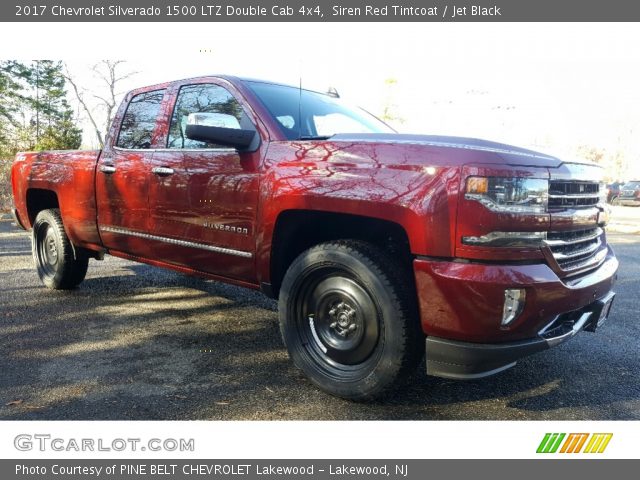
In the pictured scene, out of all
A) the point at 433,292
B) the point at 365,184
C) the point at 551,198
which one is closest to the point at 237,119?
the point at 365,184

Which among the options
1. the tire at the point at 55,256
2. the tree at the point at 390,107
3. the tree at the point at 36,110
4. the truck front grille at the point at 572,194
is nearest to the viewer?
the truck front grille at the point at 572,194

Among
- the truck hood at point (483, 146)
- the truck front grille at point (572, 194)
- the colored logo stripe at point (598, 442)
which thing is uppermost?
the truck hood at point (483, 146)

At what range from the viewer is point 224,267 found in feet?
10.9

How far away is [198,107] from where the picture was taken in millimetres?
3596

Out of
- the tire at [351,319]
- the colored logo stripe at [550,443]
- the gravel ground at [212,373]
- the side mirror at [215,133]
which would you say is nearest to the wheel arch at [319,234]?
the tire at [351,319]

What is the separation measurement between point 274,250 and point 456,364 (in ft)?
4.27

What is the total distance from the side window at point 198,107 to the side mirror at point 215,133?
0.21 meters

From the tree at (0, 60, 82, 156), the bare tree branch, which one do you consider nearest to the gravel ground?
the tree at (0, 60, 82, 156)

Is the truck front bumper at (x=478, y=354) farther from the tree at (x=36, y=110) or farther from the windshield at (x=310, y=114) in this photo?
the tree at (x=36, y=110)

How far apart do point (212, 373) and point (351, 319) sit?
1.00 m

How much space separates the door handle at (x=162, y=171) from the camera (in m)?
3.52

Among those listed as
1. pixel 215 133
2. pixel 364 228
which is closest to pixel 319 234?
pixel 364 228

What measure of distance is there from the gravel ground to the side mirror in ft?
4.80

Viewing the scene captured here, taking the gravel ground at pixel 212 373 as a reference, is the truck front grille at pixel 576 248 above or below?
above
